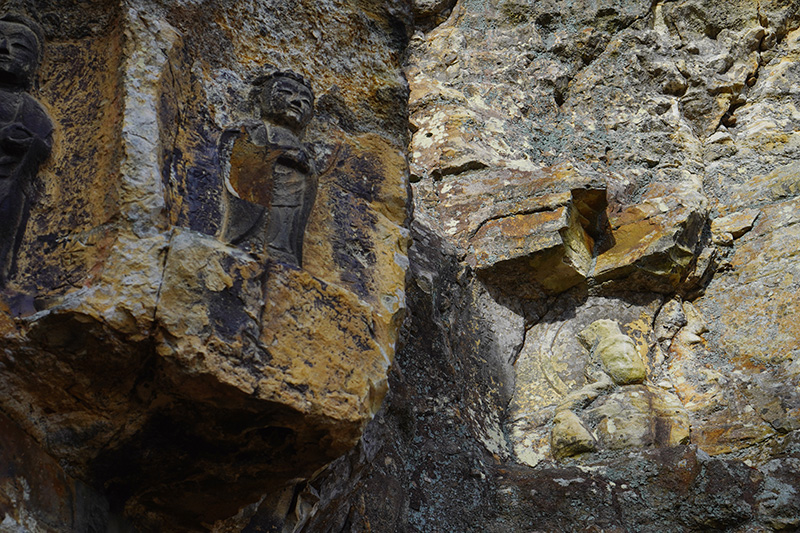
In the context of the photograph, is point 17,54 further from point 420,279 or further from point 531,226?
point 531,226

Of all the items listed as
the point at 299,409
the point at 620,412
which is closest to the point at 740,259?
the point at 620,412

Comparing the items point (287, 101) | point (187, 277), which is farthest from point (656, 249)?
point (187, 277)

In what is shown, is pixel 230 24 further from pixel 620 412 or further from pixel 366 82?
pixel 620 412

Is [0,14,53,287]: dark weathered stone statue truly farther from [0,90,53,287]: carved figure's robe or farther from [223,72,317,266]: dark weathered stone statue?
[223,72,317,266]: dark weathered stone statue

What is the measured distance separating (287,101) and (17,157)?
93 cm

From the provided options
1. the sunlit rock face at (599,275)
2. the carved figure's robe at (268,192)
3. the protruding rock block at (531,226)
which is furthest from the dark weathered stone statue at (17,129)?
the protruding rock block at (531,226)

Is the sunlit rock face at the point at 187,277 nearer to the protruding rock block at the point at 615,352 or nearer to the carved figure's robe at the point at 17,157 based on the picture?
the carved figure's robe at the point at 17,157

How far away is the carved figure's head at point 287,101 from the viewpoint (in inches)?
133

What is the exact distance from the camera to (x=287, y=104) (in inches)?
133

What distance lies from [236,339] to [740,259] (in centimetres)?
378

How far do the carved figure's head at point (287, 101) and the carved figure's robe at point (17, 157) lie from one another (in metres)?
0.75

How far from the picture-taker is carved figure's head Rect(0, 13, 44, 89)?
311 centimetres

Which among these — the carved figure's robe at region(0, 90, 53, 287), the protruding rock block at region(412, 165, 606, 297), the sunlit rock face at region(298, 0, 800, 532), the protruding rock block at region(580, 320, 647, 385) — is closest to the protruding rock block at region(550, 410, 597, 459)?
the sunlit rock face at region(298, 0, 800, 532)

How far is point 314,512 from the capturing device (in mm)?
3510
